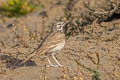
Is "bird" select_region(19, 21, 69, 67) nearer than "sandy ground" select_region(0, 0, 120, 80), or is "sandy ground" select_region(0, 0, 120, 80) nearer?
"sandy ground" select_region(0, 0, 120, 80)

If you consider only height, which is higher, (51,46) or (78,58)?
(51,46)

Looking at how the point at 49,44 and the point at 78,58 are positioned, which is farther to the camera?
the point at 78,58

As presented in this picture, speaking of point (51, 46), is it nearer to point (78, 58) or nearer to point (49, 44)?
point (49, 44)

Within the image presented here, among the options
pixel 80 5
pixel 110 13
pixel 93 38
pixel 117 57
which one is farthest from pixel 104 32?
pixel 80 5

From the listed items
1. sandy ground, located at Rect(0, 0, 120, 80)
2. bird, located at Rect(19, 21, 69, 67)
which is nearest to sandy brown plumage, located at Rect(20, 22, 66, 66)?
bird, located at Rect(19, 21, 69, 67)

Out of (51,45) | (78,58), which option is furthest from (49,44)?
(78,58)

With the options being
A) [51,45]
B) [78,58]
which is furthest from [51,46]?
[78,58]

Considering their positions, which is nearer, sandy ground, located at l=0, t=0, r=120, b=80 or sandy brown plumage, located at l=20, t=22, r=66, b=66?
sandy ground, located at l=0, t=0, r=120, b=80

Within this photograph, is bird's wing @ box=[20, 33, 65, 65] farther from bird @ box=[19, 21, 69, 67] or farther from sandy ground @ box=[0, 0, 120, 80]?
sandy ground @ box=[0, 0, 120, 80]

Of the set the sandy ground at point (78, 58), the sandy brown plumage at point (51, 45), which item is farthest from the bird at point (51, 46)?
the sandy ground at point (78, 58)

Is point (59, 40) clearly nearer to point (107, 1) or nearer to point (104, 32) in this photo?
point (104, 32)

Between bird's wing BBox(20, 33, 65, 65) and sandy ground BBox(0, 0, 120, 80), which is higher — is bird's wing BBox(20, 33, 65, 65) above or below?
above

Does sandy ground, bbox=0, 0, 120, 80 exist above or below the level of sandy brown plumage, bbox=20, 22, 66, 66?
below

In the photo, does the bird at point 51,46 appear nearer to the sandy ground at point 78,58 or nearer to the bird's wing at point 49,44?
the bird's wing at point 49,44
